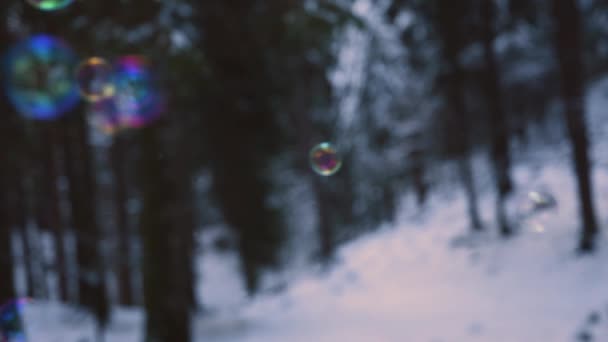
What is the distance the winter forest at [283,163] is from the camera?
21.6ft

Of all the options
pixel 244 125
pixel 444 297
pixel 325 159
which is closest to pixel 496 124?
pixel 444 297

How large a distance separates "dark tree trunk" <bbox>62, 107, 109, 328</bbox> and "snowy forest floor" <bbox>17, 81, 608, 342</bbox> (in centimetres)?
55

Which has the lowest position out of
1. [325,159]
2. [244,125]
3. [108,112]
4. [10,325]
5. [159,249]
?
[10,325]

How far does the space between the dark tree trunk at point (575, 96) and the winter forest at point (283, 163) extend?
3cm

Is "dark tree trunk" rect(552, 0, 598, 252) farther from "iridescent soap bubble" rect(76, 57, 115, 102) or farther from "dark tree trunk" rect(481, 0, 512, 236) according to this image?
"iridescent soap bubble" rect(76, 57, 115, 102)

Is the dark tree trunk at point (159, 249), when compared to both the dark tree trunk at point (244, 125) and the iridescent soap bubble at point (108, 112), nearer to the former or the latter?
the iridescent soap bubble at point (108, 112)

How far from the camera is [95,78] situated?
19.9ft

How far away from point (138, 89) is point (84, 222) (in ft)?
14.9

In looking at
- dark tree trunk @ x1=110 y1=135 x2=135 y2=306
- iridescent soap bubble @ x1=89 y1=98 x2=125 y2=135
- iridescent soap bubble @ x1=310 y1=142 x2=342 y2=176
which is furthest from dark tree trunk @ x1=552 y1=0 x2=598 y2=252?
dark tree trunk @ x1=110 y1=135 x2=135 y2=306

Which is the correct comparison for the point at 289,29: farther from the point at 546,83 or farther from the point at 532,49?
the point at 546,83

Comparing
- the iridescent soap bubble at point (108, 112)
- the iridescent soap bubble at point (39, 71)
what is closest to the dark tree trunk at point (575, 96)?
the iridescent soap bubble at point (108, 112)

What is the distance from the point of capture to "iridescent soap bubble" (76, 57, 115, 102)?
5973 millimetres

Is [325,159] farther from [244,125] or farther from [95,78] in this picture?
[244,125]

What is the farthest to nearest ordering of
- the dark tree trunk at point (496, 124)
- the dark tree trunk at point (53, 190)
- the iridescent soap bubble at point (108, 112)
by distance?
the dark tree trunk at point (53, 190), the dark tree trunk at point (496, 124), the iridescent soap bubble at point (108, 112)
